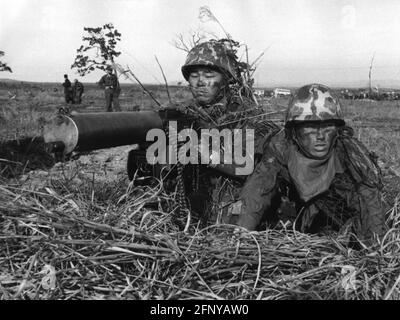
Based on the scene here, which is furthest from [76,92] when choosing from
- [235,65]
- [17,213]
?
[17,213]

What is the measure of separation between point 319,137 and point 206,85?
57.6 inches

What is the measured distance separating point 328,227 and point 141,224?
143 cm

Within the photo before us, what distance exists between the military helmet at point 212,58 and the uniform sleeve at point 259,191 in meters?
1.31

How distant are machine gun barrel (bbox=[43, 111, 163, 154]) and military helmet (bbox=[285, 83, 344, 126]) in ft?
3.39

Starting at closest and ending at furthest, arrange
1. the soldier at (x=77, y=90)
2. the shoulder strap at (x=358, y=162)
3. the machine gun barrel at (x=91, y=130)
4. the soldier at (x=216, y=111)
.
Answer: the machine gun barrel at (x=91, y=130) → the shoulder strap at (x=358, y=162) → the soldier at (x=216, y=111) → the soldier at (x=77, y=90)

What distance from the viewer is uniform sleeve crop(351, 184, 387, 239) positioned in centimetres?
289

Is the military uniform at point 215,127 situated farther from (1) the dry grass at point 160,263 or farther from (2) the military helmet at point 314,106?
(1) the dry grass at point 160,263

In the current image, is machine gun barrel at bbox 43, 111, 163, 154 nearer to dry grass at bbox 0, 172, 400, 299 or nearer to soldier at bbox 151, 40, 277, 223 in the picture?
dry grass at bbox 0, 172, 400, 299

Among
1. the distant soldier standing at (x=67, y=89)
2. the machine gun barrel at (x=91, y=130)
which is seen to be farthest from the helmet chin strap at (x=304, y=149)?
the distant soldier standing at (x=67, y=89)

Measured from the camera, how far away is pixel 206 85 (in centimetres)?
443

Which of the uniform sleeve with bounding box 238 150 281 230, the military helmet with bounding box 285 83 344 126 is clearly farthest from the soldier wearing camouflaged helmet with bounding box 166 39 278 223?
the military helmet with bounding box 285 83 344 126

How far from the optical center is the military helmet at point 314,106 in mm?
3250

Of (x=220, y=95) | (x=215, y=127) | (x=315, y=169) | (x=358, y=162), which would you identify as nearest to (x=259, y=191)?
(x=315, y=169)

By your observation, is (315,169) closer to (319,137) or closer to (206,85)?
(319,137)
